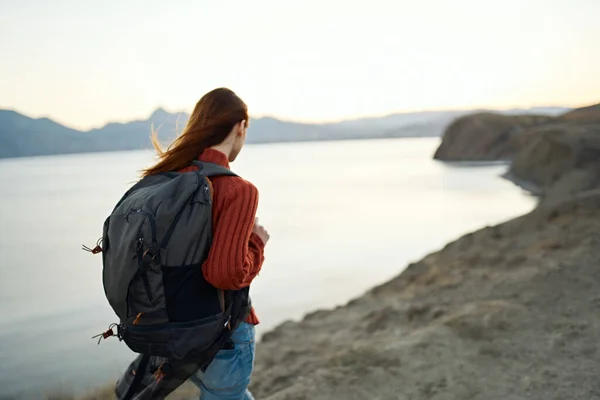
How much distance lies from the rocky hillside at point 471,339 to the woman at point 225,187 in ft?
7.10

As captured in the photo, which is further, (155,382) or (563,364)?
(563,364)

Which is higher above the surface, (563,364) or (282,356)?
(563,364)

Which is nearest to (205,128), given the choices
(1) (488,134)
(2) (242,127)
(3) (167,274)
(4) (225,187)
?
(2) (242,127)

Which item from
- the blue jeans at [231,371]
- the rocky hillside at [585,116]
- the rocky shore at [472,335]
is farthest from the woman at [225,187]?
the rocky hillside at [585,116]

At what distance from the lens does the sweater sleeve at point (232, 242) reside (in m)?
2.00

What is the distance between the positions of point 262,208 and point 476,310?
24.7 meters

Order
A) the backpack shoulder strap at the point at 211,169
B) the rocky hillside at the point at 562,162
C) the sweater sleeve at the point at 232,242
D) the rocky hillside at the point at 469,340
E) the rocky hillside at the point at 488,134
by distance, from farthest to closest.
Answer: the rocky hillside at the point at 488,134 → the rocky hillside at the point at 562,162 → the rocky hillside at the point at 469,340 → the backpack shoulder strap at the point at 211,169 → the sweater sleeve at the point at 232,242

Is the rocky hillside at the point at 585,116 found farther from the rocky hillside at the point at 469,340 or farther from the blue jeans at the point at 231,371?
the blue jeans at the point at 231,371

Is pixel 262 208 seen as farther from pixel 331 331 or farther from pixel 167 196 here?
pixel 167 196

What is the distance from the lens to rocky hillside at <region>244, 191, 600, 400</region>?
13.5 feet

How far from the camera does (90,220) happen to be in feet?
85.8

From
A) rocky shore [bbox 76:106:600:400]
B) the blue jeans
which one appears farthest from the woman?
rocky shore [bbox 76:106:600:400]

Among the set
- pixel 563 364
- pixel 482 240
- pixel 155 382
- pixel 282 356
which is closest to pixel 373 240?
pixel 482 240

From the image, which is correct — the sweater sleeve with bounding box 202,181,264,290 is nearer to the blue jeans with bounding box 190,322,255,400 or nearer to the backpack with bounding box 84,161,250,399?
the backpack with bounding box 84,161,250,399
